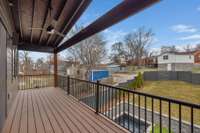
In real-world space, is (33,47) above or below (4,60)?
above

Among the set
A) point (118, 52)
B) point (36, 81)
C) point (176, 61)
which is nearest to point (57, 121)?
point (36, 81)

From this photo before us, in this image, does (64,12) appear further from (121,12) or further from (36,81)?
(36,81)

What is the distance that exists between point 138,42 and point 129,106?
2269 centimetres

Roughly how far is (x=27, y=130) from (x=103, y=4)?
15.0 ft

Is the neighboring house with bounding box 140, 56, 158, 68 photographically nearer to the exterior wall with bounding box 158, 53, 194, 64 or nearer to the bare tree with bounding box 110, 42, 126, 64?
the exterior wall with bounding box 158, 53, 194, 64

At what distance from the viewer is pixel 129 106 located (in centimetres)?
486

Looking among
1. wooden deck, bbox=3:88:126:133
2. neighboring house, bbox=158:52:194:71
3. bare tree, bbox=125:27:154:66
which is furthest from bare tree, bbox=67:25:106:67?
neighboring house, bbox=158:52:194:71

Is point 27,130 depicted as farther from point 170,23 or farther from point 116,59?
point 116,59

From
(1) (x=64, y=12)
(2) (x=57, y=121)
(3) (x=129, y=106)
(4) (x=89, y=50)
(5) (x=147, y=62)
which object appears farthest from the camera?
(5) (x=147, y=62)

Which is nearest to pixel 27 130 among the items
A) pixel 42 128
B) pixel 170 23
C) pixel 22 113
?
pixel 42 128

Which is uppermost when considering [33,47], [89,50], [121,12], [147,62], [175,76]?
[89,50]

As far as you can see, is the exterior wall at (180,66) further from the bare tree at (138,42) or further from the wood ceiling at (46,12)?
the wood ceiling at (46,12)

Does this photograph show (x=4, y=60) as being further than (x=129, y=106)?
No

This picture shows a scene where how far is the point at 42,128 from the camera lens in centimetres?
279
